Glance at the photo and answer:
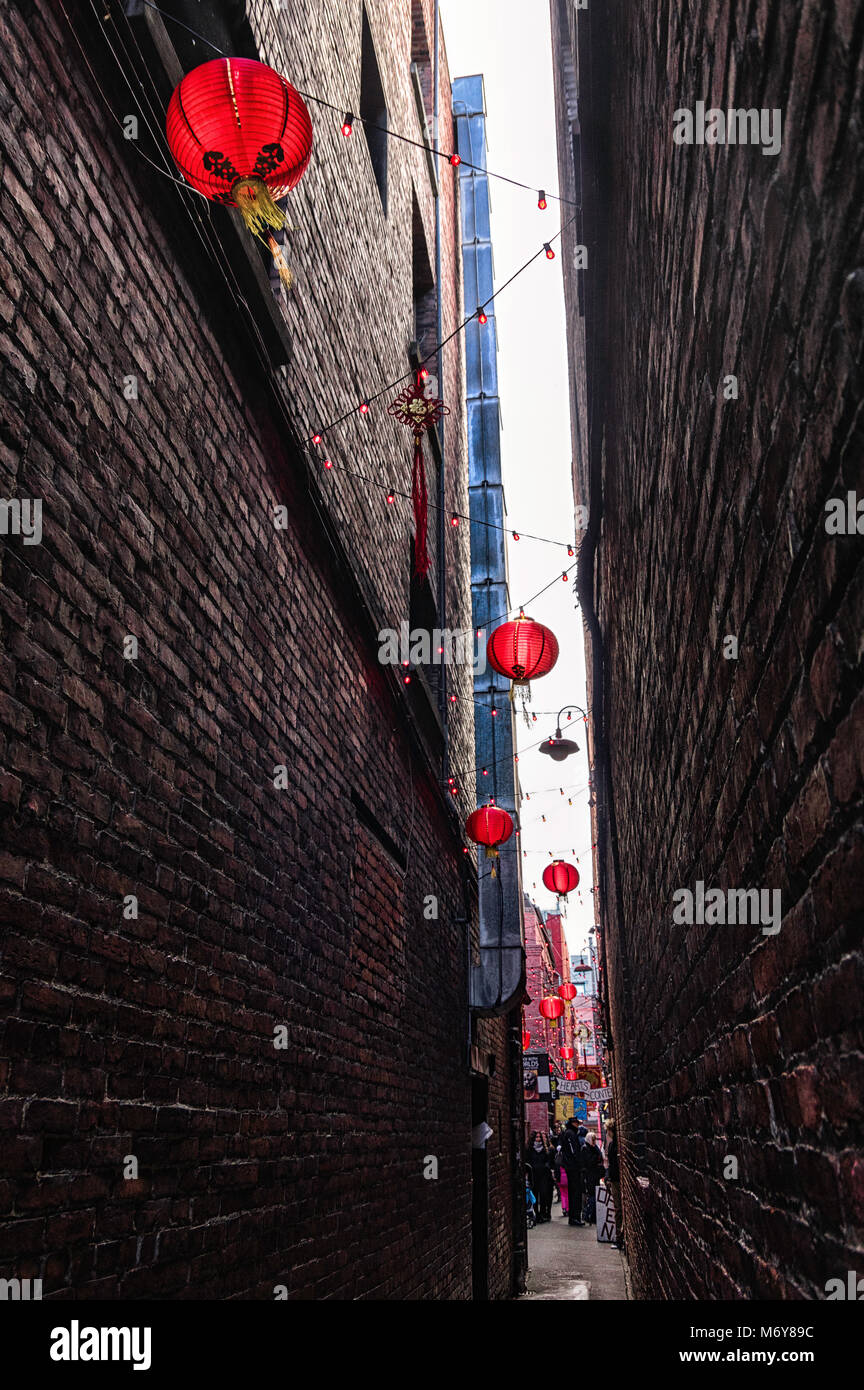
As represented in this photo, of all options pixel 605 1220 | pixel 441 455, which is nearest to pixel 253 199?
pixel 441 455

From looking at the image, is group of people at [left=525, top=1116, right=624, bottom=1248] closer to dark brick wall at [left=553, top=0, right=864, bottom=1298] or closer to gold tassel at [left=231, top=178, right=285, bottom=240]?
dark brick wall at [left=553, top=0, right=864, bottom=1298]

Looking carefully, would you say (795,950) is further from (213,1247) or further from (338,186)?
(338,186)

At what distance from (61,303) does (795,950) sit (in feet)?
6.95

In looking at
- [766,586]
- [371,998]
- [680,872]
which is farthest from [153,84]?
[371,998]

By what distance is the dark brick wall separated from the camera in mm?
1167

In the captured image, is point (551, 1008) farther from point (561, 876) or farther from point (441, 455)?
point (441, 455)

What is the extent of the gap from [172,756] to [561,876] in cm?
1110

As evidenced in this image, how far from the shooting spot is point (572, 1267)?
1266cm

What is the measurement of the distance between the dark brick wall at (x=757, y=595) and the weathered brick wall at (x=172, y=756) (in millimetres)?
1388

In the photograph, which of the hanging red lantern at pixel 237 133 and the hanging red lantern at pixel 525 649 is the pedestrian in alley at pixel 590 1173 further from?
the hanging red lantern at pixel 237 133

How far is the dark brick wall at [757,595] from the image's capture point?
1.17 m

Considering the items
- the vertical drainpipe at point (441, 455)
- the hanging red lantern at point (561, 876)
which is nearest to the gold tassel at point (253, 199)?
the vertical drainpipe at point (441, 455)
